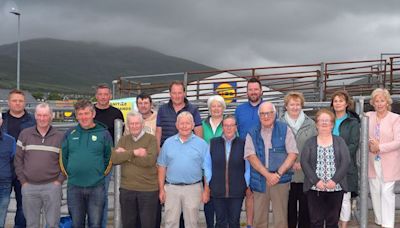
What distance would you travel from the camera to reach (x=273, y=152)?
16.6ft

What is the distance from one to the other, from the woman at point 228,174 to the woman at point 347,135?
1143 mm

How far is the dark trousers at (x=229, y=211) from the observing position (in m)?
5.10

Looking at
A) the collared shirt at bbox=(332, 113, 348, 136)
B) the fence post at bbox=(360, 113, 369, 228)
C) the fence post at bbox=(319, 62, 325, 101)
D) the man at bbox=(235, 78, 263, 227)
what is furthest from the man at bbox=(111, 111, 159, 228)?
the fence post at bbox=(319, 62, 325, 101)

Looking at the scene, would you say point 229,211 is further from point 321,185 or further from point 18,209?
point 18,209

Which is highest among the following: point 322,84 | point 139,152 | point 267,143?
point 322,84

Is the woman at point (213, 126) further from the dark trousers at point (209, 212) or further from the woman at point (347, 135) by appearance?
the woman at point (347, 135)

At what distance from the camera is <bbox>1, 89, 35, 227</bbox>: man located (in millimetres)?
5605

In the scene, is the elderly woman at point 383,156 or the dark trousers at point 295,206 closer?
the elderly woman at point 383,156

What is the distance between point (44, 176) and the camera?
5.18 meters

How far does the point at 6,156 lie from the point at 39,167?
0.50 meters

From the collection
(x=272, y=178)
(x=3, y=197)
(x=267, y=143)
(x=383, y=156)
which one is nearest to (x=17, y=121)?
(x=3, y=197)

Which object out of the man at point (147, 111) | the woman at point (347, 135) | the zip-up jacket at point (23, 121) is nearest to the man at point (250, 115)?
the woman at point (347, 135)

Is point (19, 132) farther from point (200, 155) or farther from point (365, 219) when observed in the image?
point (365, 219)

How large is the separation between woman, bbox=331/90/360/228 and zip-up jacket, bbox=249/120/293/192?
0.65 meters
